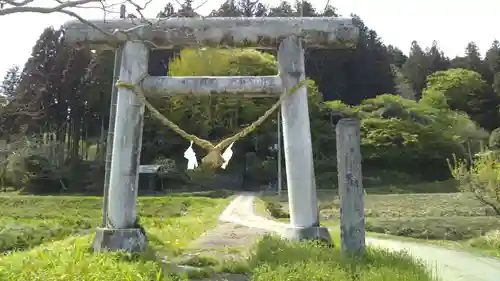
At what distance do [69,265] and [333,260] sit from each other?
372 cm

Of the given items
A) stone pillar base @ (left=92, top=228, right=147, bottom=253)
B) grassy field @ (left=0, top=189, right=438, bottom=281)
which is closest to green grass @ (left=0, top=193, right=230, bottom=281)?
grassy field @ (left=0, top=189, right=438, bottom=281)

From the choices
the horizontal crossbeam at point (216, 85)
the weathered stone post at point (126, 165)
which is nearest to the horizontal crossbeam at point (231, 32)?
the weathered stone post at point (126, 165)

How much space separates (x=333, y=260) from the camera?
681cm

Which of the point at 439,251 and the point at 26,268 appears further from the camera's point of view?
the point at 439,251

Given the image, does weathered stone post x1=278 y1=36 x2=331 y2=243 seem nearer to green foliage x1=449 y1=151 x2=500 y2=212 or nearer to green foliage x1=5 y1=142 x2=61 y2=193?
green foliage x1=449 y1=151 x2=500 y2=212

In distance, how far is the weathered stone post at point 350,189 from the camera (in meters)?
7.21

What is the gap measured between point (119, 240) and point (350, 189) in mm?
4108

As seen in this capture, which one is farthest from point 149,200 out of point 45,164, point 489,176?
point 489,176

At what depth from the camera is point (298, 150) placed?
8.77m

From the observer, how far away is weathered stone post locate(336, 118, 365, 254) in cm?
721

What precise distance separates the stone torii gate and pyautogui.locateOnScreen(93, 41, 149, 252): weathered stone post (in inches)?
0.7

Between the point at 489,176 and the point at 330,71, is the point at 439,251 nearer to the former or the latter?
the point at 489,176

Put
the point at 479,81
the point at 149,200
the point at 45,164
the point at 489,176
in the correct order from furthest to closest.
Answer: the point at 479,81 → the point at 45,164 → the point at 149,200 → the point at 489,176

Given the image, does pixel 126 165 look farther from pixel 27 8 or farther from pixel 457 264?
pixel 457 264
